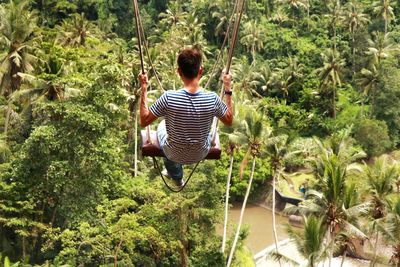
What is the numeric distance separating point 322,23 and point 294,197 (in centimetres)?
2120

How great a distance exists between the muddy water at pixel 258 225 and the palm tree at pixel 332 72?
35.4 feet

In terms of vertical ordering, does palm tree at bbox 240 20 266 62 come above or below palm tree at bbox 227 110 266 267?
above

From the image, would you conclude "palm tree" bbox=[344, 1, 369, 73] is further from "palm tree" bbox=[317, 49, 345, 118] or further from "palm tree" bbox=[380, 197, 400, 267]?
"palm tree" bbox=[380, 197, 400, 267]

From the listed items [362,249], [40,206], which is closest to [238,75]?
[362,249]

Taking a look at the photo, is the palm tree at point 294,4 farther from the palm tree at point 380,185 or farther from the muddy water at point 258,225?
the palm tree at point 380,185

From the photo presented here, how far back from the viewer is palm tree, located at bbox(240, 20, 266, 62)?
143ft

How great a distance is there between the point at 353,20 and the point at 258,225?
20.7 meters

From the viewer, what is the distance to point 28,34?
2380 centimetres

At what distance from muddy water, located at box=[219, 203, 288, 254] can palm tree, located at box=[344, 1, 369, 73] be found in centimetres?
1762

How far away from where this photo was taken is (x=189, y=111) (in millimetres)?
4199

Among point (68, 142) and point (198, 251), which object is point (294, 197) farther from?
point (68, 142)

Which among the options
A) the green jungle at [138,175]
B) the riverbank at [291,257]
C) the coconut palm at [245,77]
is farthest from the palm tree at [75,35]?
the riverbank at [291,257]

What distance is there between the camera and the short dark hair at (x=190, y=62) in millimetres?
3879

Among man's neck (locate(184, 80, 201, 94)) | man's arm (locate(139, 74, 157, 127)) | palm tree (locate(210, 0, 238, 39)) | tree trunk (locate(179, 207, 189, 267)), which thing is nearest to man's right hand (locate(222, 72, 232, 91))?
man's neck (locate(184, 80, 201, 94))
